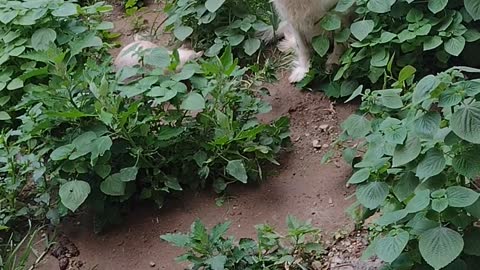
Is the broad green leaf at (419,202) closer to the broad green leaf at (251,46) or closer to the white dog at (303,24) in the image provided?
the white dog at (303,24)

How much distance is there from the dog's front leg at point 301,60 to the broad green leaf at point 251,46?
0.22 meters

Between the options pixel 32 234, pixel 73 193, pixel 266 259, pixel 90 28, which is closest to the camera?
pixel 266 259

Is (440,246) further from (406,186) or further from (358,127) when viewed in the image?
(358,127)

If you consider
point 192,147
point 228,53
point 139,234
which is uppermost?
point 228,53

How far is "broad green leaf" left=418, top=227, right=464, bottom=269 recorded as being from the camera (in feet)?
7.05

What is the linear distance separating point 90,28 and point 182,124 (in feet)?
3.45

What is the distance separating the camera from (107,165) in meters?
3.13

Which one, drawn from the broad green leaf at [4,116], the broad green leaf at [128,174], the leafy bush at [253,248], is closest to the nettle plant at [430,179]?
the leafy bush at [253,248]

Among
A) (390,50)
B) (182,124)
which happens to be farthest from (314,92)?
(182,124)

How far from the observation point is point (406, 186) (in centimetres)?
246

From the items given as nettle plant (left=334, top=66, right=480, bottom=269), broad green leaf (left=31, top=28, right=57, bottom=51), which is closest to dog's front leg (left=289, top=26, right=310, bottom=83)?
broad green leaf (left=31, top=28, right=57, bottom=51)

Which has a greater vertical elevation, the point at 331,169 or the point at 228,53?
the point at 228,53

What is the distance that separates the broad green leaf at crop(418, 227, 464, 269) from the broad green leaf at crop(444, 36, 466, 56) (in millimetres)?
1243

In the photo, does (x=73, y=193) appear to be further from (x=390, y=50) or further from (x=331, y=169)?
(x=390, y=50)
